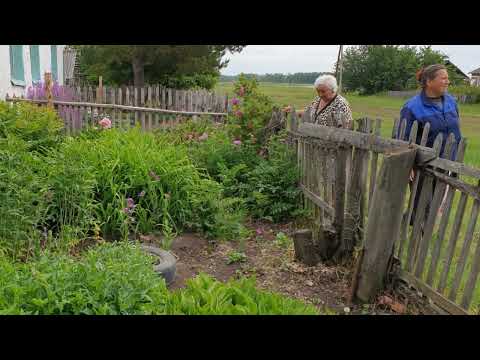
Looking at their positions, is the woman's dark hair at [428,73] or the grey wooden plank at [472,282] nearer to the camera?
the grey wooden plank at [472,282]

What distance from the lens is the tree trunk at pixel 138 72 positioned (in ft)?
51.0

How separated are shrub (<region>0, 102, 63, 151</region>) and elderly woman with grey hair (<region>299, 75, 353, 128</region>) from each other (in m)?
3.30

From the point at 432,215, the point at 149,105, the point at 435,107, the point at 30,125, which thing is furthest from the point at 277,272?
the point at 149,105

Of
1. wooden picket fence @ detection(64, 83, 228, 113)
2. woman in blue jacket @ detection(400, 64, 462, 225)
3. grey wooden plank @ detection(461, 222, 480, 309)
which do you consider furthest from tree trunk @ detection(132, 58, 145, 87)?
grey wooden plank @ detection(461, 222, 480, 309)

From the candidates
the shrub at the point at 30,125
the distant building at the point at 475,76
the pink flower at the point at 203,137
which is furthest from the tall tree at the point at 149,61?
the distant building at the point at 475,76

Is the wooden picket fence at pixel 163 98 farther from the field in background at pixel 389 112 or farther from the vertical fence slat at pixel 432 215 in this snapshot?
the vertical fence slat at pixel 432 215

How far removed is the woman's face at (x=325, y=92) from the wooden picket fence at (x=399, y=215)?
0.88 metres

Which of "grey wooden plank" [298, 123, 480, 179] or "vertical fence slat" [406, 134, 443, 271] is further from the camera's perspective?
"vertical fence slat" [406, 134, 443, 271]

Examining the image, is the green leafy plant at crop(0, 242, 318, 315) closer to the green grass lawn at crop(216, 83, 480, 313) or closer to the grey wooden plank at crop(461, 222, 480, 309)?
the grey wooden plank at crop(461, 222, 480, 309)

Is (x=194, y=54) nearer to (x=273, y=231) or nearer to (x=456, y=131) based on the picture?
(x=273, y=231)

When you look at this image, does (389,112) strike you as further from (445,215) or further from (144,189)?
(445,215)

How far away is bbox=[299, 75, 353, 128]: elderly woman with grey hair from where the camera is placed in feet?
16.5

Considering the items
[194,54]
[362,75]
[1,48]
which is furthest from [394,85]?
[1,48]

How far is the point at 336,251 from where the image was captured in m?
4.03
